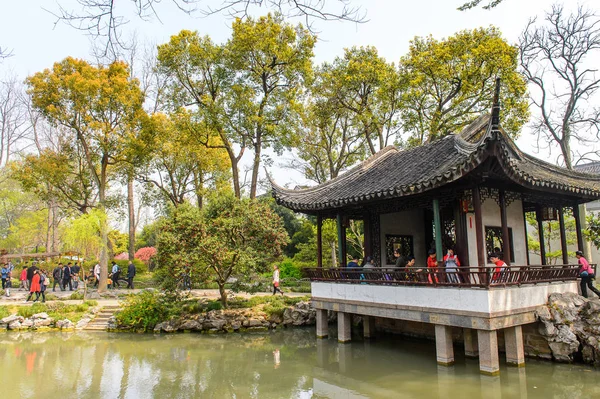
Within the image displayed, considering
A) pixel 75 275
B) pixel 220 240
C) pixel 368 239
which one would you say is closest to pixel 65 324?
pixel 220 240

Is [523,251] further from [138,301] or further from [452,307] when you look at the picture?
[138,301]

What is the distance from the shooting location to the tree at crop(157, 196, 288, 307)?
37.3 ft

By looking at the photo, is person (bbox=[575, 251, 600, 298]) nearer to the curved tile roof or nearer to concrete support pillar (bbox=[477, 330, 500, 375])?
the curved tile roof

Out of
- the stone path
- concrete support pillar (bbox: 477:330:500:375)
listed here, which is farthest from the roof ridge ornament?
the stone path

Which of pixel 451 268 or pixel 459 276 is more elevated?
pixel 451 268

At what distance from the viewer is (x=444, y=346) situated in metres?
7.53

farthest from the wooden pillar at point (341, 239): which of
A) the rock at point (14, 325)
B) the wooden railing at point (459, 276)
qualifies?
the rock at point (14, 325)

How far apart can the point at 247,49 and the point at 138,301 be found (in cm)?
1020

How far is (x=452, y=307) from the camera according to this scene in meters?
7.26

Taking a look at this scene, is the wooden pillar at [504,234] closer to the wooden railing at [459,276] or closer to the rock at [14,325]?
the wooden railing at [459,276]

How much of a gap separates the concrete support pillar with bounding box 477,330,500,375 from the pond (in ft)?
0.52

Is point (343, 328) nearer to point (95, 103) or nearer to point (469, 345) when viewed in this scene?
point (469, 345)

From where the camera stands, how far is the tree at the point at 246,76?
16.8m

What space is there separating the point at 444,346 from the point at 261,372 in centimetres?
337
